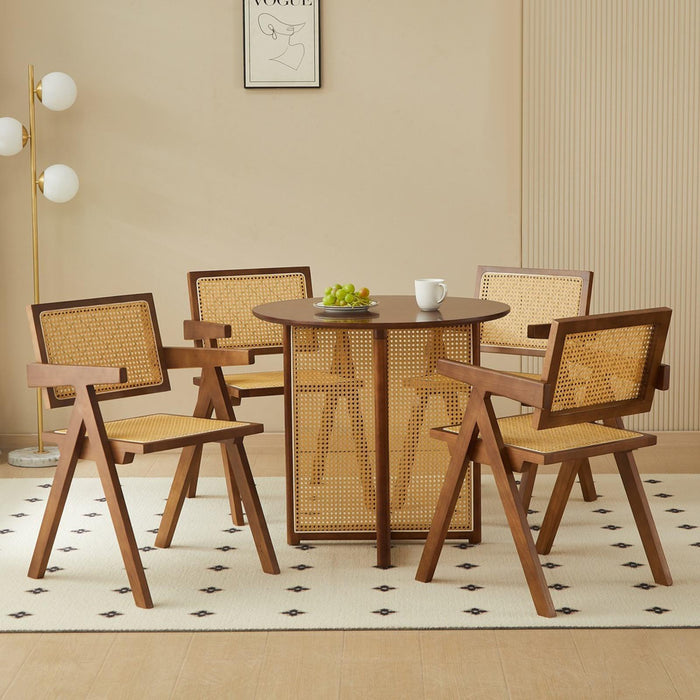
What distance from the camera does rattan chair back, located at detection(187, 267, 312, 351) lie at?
4715mm

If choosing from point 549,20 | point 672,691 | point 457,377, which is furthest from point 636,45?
point 672,691

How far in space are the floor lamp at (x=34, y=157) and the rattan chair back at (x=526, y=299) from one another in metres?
1.97

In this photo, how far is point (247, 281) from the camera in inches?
190

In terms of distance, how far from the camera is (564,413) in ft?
10.4

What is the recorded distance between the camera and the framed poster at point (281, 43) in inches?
214

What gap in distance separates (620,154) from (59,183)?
2718 mm

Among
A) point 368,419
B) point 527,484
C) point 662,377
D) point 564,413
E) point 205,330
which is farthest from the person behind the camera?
point 205,330

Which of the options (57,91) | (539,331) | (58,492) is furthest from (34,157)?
(539,331)

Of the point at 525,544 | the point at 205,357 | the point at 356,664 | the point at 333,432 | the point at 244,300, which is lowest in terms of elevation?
the point at 356,664

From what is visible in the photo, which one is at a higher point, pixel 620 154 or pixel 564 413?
pixel 620 154

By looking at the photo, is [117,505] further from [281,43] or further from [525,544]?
[281,43]

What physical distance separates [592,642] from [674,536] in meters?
1.09

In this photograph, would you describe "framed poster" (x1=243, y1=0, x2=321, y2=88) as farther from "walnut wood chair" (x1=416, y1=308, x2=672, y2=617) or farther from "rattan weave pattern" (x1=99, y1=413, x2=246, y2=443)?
"walnut wood chair" (x1=416, y1=308, x2=672, y2=617)

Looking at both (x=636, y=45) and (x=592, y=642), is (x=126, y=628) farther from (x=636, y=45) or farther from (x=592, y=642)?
(x=636, y=45)
